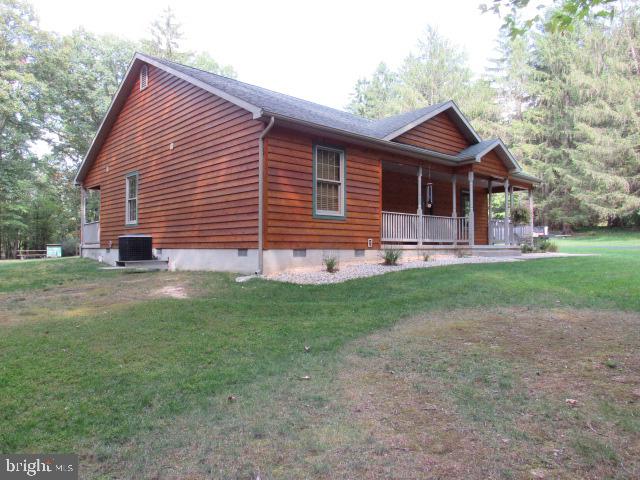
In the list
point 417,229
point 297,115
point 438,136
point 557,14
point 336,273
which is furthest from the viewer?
point 438,136

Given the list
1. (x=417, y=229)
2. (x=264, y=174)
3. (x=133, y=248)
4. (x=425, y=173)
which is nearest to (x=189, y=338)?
(x=264, y=174)

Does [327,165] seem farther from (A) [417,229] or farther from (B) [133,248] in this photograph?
(B) [133,248]

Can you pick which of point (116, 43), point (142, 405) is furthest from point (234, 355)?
point (116, 43)

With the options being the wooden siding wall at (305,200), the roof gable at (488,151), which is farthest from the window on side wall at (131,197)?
the roof gable at (488,151)

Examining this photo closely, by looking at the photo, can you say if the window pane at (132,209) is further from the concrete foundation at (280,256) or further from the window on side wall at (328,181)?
the window on side wall at (328,181)

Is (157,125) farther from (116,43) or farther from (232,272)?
(116,43)

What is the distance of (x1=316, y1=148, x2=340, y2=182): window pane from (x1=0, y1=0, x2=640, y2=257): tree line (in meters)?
18.2

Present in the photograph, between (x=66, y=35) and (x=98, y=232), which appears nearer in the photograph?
(x=98, y=232)

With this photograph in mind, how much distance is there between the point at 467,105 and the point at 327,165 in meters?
29.8

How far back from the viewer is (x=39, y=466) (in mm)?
2268

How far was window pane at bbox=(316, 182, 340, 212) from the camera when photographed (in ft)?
33.6

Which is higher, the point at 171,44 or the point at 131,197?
the point at 171,44

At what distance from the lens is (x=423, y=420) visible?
262 cm

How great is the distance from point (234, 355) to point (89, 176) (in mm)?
16467
